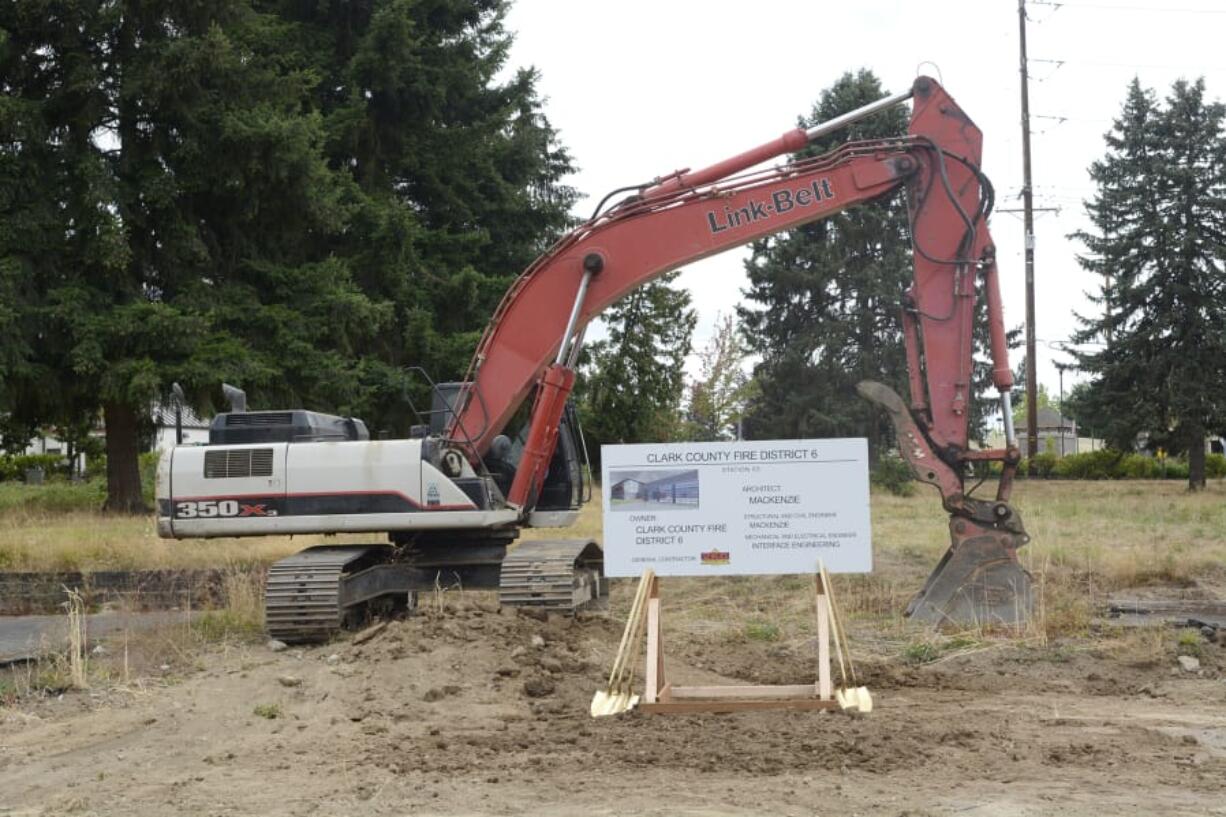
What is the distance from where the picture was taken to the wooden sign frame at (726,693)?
25.6 ft

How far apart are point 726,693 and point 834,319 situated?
1399 inches

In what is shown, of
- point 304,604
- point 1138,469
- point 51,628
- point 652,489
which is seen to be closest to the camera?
point 652,489

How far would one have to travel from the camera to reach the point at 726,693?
832 cm

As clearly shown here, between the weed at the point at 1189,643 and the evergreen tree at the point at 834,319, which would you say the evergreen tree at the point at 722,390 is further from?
the weed at the point at 1189,643

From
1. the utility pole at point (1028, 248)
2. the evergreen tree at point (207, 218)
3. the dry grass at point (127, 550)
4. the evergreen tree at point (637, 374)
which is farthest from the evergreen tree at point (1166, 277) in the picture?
the dry grass at point (127, 550)

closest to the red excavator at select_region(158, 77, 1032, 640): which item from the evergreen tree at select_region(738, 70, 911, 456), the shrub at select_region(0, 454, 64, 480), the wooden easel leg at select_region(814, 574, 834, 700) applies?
the wooden easel leg at select_region(814, 574, 834, 700)

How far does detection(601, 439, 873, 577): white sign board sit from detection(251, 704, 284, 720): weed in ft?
7.64

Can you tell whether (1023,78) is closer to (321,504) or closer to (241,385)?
(241,385)

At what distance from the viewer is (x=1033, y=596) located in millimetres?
11578

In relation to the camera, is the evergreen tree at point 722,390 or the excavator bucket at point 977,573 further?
the evergreen tree at point 722,390

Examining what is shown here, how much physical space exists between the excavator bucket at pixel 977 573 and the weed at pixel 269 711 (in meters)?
5.85

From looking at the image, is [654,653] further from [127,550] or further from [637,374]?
[637,374]

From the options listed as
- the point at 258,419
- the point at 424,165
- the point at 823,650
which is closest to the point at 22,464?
the point at 424,165

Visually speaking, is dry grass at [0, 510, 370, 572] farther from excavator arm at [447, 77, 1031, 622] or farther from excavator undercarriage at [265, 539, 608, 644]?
excavator arm at [447, 77, 1031, 622]
